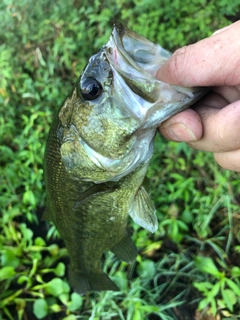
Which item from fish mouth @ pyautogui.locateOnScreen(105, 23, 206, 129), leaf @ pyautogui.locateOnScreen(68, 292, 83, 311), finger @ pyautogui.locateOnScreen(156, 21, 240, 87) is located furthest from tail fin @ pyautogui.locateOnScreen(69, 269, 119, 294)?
finger @ pyautogui.locateOnScreen(156, 21, 240, 87)

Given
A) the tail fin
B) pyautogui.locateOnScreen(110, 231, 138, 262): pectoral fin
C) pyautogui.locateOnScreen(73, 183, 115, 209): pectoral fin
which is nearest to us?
pyautogui.locateOnScreen(73, 183, 115, 209): pectoral fin

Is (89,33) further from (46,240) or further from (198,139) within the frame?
(198,139)

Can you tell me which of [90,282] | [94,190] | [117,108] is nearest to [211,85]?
[117,108]

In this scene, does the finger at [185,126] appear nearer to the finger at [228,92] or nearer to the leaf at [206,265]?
the finger at [228,92]

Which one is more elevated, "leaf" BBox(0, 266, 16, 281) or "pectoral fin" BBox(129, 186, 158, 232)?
"pectoral fin" BBox(129, 186, 158, 232)

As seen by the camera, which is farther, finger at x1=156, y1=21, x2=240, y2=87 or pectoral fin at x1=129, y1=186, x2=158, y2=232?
pectoral fin at x1=129, y1=186, x2=158, y2=232

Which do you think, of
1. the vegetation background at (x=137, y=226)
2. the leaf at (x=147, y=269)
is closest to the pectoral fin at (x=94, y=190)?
the vegetation background at (x=137, y=226)

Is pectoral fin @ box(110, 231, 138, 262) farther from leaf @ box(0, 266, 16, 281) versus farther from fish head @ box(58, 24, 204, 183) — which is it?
leaf @ box(0, 266, 16, 281)

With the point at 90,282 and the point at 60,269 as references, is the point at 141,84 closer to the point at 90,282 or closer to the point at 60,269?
the point at 90,282
